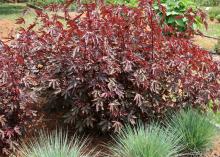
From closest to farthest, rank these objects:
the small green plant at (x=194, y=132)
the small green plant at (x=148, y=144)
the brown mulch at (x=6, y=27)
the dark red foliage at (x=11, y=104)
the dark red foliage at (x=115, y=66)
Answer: the small green plant at (x=148, y=144) → the dark red foliage at (x=11, y=104) → the dark red foliage at (x=115, y=66) → the small green plant at (x=194, y=132) → the brown mulch at (x=6, y=27)

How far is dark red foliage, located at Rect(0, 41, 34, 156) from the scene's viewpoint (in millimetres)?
5109

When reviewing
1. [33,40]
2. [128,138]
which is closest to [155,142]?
[128,138]

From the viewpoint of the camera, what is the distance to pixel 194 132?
5352 millimetres

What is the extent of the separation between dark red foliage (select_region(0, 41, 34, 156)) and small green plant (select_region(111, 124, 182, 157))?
104 centimetres

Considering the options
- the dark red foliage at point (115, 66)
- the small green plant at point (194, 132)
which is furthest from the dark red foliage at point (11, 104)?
the small green plant at point (194, 132)

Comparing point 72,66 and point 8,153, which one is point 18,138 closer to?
point 8,153

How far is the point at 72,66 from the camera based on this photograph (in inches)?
205

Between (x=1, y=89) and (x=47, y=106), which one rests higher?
(x=1, y=89)

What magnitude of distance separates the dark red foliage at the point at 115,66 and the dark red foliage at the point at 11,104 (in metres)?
0.16

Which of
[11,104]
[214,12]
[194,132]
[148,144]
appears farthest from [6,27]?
[148,144]

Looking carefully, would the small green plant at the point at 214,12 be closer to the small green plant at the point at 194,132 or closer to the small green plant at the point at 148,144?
the small green plant at the point at 194,132

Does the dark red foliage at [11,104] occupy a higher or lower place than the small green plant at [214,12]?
higher

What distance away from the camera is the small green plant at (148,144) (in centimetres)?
475

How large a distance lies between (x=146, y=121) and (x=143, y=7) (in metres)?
1.29
